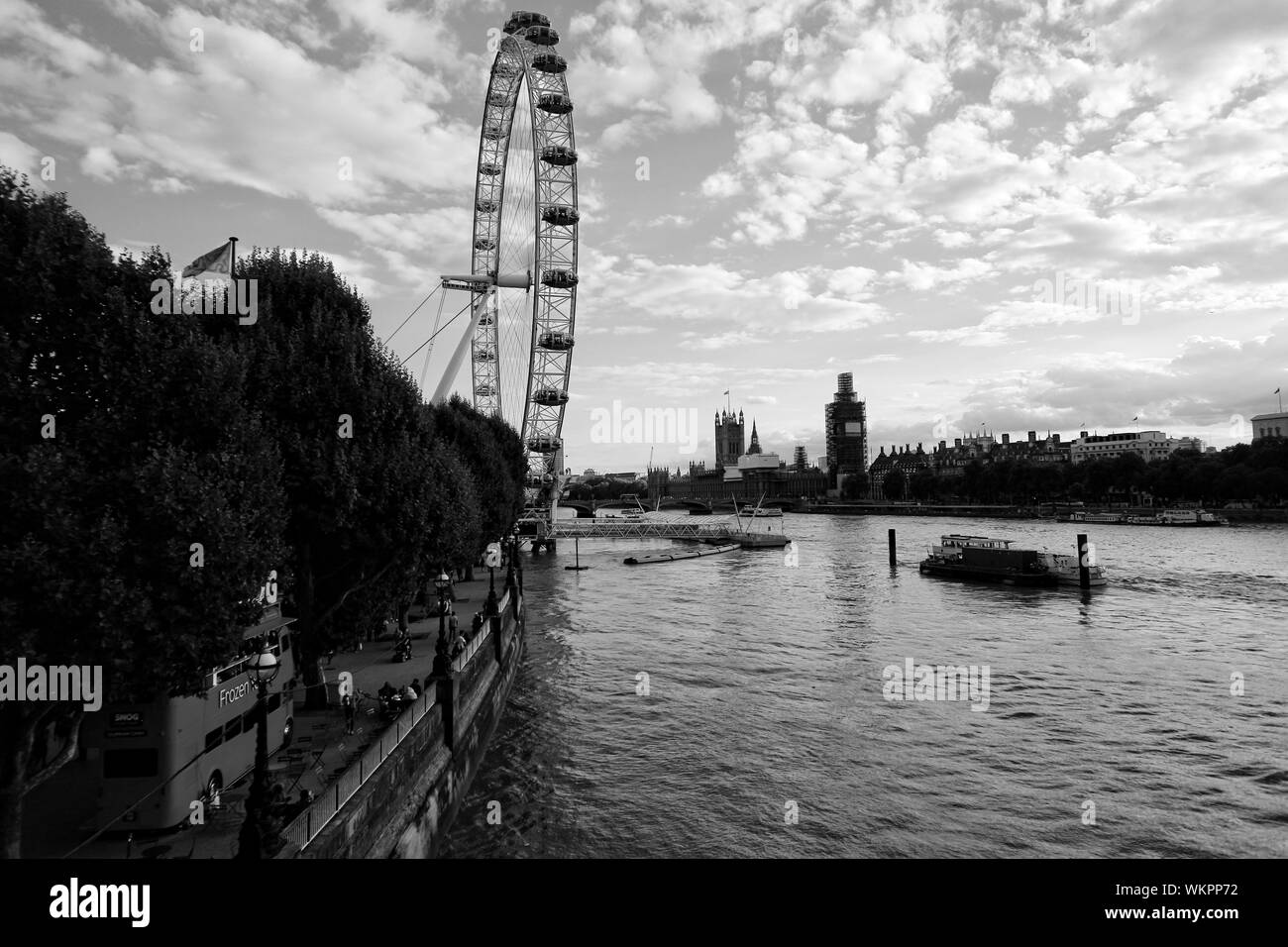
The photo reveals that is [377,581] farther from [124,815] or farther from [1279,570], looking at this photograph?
[1279,570]

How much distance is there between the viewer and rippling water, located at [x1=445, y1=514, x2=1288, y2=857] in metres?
16.1

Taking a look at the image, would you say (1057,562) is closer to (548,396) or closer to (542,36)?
(548,396)

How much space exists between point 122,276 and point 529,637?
29.7m

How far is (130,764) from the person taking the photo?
11164 mm

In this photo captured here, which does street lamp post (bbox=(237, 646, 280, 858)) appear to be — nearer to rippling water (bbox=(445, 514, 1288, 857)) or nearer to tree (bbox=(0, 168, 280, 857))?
tree (bbox=(0, 168, 280, 857))

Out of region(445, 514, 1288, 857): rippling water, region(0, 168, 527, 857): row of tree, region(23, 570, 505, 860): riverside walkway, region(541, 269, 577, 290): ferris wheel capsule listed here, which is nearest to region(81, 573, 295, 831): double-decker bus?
region(23, 570, 505, 860): riverside walkway

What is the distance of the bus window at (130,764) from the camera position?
11.1 meters

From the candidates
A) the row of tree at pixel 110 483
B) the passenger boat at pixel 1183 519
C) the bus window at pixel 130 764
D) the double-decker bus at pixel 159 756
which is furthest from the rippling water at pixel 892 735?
the passenger boat at pixel 1183 519

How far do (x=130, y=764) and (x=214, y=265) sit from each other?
26.3 feet

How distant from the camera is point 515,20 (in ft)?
184

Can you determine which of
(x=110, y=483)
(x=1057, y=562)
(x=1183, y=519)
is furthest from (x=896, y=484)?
(x=110, y=483)

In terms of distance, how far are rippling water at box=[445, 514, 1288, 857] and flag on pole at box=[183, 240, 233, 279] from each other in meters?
12.2
